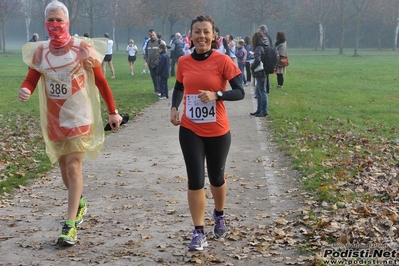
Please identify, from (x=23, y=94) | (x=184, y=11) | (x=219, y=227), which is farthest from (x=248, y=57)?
(x=184, y=11)

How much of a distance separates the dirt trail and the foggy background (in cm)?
4754

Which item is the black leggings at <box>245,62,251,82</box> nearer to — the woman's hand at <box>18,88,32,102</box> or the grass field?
the grass field

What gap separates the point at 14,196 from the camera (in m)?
7.94

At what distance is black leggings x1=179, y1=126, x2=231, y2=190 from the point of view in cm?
577

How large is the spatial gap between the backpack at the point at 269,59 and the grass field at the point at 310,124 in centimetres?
104

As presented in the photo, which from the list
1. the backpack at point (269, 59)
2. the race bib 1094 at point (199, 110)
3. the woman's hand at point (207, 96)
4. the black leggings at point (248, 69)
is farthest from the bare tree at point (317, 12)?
the woman's hand at point (207, 96)

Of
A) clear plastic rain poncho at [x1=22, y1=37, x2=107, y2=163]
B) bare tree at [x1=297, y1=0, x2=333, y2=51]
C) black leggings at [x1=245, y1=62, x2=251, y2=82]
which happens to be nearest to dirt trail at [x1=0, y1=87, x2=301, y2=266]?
clear plastic rain poncho at [x1=22, y1=37, x2=107, y2=163]

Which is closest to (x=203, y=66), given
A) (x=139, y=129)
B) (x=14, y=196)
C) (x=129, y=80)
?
(x=14, y=196)

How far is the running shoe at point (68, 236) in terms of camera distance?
229 inches

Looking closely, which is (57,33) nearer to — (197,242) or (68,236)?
(68,236)

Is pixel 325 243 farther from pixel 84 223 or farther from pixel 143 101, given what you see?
pixel 143 101

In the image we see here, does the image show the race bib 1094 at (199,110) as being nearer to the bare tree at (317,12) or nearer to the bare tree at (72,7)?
the bare tree at (72,7)

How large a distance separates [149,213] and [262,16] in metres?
59.8

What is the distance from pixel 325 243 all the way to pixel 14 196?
3908 mm
